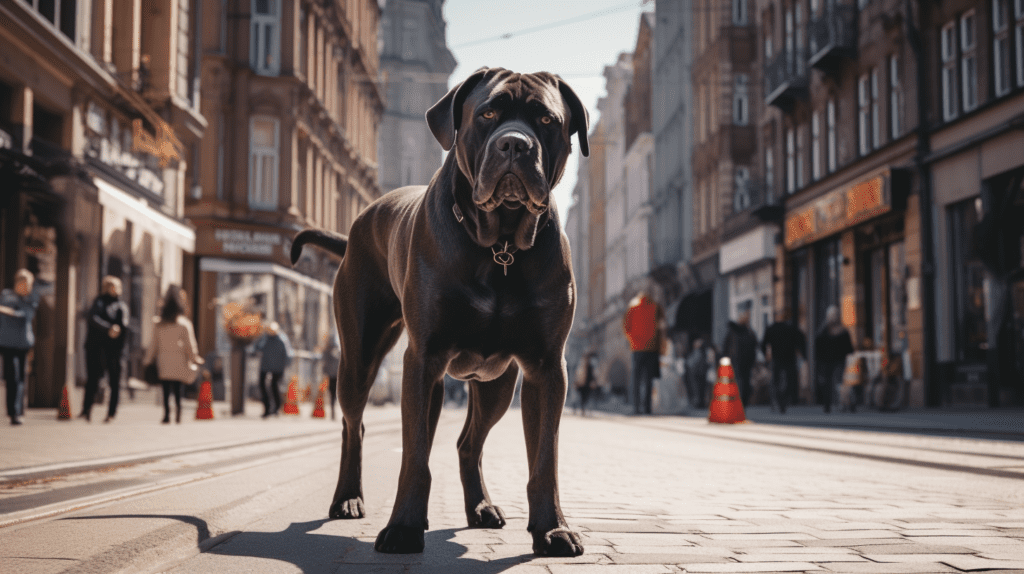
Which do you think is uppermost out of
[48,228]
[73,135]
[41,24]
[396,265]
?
[41,24]

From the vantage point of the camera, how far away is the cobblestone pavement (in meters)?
3.28

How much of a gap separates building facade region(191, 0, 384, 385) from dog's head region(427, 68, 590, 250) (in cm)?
2748

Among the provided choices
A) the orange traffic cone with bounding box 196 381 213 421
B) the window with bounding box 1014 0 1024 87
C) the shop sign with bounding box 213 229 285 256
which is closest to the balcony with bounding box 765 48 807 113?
the window with bounding box 1014 0 1024 87

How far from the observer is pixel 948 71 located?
2089cm

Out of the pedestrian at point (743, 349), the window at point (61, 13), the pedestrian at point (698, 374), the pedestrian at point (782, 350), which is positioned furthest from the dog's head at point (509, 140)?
the pedestrian at point (698, 374)

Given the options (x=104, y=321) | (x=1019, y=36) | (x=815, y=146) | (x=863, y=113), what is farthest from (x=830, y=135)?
(x=104, y=321)

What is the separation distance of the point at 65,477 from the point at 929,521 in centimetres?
446

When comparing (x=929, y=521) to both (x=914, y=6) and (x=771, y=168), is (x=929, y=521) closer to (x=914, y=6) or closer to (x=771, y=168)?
(x=914, y=6)

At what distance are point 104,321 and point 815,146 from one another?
1940cm

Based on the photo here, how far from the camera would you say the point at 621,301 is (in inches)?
2559

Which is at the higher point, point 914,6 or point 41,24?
point 914,6

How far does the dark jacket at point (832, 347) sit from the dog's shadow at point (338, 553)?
1643 centimetres

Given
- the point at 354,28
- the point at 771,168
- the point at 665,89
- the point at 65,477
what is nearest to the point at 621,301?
the point at 665,89

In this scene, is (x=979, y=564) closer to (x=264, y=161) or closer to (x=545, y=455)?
(x=545, y=455)
